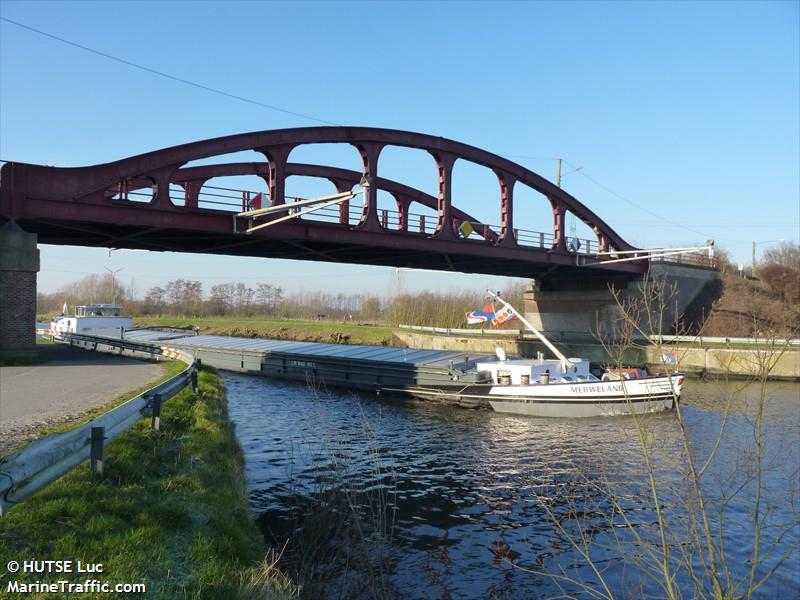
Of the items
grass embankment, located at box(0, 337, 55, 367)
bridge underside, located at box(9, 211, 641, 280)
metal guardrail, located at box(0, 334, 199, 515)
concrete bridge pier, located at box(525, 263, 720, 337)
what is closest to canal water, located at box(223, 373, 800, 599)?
metal guardrail, located at box(0, 334, 199, 515)

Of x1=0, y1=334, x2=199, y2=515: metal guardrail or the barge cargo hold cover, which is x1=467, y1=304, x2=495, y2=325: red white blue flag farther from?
x1=0, y1=334, x2=199, y2=515: metal guardrail

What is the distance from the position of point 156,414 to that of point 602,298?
41.9 metres

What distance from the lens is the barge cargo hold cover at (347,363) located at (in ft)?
92.6

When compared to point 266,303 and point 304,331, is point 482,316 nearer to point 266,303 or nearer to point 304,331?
point 304,331

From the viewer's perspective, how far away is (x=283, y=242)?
2895 centimetres

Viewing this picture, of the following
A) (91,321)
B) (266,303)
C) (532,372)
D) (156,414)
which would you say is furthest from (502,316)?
(266,303)

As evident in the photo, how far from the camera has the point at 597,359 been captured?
43.0 meters

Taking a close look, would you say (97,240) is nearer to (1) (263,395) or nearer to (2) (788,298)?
(1) (263,395)

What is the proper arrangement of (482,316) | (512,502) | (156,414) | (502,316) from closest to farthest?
1. (156,414)
2. (512,502)
3. (502,316)
4. (482,316)

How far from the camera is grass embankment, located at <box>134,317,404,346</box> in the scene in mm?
63812

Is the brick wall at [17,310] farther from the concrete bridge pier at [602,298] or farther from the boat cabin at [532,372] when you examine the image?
the concrete bridge pier at [602,298]

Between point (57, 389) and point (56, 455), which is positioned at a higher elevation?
point (56, 455)

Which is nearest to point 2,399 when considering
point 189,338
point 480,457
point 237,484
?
point 237,484

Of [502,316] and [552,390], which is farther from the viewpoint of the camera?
[502,316]
